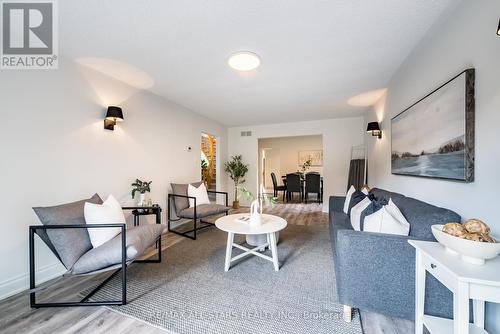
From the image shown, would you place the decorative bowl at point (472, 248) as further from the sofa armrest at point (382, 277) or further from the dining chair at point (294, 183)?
the dining chair at point (294, 183)

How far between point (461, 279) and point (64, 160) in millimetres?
3317

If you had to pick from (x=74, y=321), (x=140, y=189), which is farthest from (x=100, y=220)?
(x=140, y=189)

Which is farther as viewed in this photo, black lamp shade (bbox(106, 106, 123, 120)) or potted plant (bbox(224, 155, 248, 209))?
potted plant (bbox(224, 155, 248, 209))

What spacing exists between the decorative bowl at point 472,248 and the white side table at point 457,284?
0.11 feet

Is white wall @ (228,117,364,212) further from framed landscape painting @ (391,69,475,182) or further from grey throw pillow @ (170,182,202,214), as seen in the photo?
grey throw pillow @ (170,182,202,214)

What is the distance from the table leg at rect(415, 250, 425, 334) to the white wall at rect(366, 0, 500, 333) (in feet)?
1.12

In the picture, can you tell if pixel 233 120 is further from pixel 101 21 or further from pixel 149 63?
pixel 101 21

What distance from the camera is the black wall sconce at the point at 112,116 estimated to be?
8.29 feet

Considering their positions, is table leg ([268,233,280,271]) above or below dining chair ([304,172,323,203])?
below

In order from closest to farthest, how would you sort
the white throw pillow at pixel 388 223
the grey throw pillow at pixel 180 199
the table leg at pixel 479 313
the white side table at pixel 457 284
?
the white side table at pixel 457 284 → the table leg at pixel 479 313 → the white throw pillow at pixel 388 223 → the grey throw pillow at pixel 180 199

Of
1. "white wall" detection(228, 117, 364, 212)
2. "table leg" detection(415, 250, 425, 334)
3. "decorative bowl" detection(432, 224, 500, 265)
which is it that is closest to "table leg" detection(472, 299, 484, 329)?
"table leg" detection(415, 250, 425, 334)

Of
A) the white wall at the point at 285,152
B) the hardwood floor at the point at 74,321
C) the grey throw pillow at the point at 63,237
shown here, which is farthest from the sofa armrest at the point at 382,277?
the white wall at the point at 285,152

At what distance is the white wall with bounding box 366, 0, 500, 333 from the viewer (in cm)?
115

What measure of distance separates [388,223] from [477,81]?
3.58 feet
